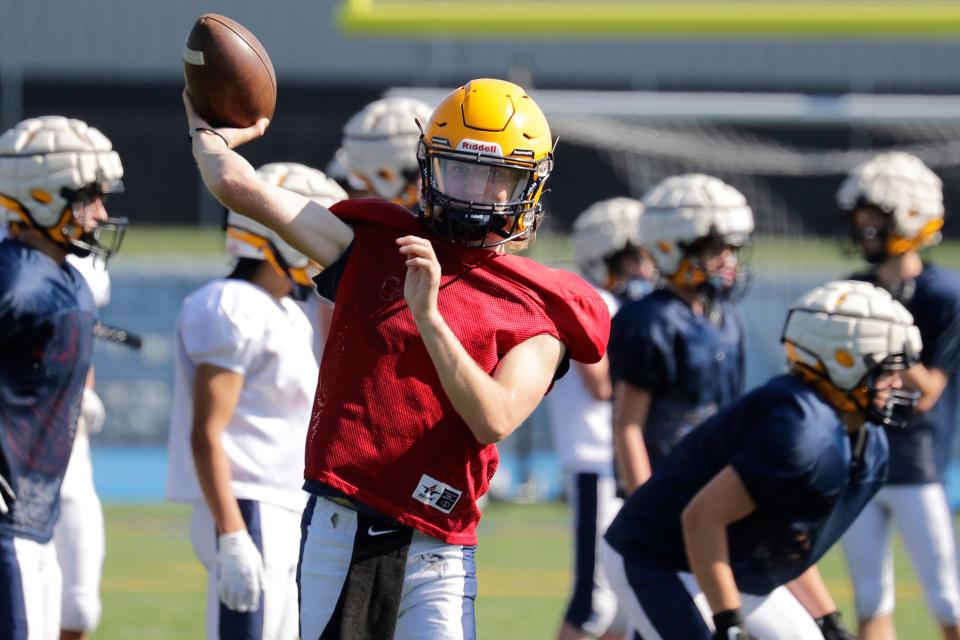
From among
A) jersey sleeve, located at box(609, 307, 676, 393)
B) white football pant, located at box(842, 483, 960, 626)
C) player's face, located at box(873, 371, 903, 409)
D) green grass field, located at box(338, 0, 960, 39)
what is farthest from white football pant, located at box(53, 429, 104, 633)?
green grass field, located at box(338, 0, 960, 39)

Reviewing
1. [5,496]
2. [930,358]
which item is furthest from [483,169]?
[930,358]

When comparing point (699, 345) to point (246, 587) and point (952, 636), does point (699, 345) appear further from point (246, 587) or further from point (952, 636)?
point (246, 587)

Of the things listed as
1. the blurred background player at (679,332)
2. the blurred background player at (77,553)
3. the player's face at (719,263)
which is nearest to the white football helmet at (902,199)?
the blurred background player at (679,332)

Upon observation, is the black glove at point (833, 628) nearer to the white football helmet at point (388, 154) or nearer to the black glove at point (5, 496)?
the white football helmet at point (388, 154)

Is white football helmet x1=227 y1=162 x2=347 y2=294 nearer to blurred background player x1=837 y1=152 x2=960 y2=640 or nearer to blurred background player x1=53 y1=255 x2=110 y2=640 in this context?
blurred background player x1=53 y1=255 x2=110 y2=640

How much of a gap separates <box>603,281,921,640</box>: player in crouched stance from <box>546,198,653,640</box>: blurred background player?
1.38 metres

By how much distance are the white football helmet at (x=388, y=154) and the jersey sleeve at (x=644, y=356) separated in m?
0.84

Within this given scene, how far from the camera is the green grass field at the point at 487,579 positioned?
6.80 meters

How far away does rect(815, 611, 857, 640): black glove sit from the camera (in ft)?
13.5

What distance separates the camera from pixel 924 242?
5.80 m

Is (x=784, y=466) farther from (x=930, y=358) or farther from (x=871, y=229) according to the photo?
(x=871, y=229)

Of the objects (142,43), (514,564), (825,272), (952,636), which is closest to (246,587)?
(952,636)

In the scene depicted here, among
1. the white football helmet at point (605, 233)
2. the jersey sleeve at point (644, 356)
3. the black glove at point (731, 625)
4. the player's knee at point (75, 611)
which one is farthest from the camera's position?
the white football helmet at point (605, 233)

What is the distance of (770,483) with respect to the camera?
12.2 feet
